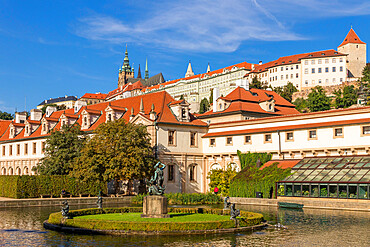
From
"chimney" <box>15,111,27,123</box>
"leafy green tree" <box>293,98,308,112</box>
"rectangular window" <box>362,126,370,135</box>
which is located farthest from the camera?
"leafy green tree" <box>293,98,308,112</box>

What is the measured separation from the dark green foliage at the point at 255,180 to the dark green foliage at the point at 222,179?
1.27m

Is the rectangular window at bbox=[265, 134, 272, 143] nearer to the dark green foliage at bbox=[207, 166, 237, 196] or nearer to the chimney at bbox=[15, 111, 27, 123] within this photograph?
the dark green foliage at bbox=[207, 166, 237, 196]

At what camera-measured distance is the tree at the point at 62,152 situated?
197ft

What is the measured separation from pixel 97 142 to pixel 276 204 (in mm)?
21759

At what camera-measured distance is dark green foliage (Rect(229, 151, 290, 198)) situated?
51000 millimetres

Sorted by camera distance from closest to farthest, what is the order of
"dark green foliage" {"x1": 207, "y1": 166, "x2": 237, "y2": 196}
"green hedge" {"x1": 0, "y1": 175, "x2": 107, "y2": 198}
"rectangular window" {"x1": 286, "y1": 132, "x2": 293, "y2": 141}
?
1. "green hedge" {"x1": 0, "y1": 175, "x2": 107, "y2": 198}
2. "rectangular window" {"x1": 286, "y1": 132, "x2": 293, "y2": 141}
3. "dark green foliage" {"x1": 207, "y1": 166, "x2": 237, "y2": 196}

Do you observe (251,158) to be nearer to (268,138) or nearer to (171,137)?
(268,138)

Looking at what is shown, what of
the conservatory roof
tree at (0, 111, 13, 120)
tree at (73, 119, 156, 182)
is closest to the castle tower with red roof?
tree at (0, 111, 13, 120)

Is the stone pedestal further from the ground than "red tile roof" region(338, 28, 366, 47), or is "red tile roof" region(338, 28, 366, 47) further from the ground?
"red tile roof" region(338, 28, 366, 47)

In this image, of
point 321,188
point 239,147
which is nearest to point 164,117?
point 239,147

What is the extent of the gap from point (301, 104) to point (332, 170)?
10246 centimetres

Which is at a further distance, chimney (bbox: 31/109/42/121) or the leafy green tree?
the leafy green tree

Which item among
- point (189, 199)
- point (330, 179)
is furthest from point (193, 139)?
point (330, 179)

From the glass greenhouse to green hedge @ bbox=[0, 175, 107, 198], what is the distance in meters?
23.1
